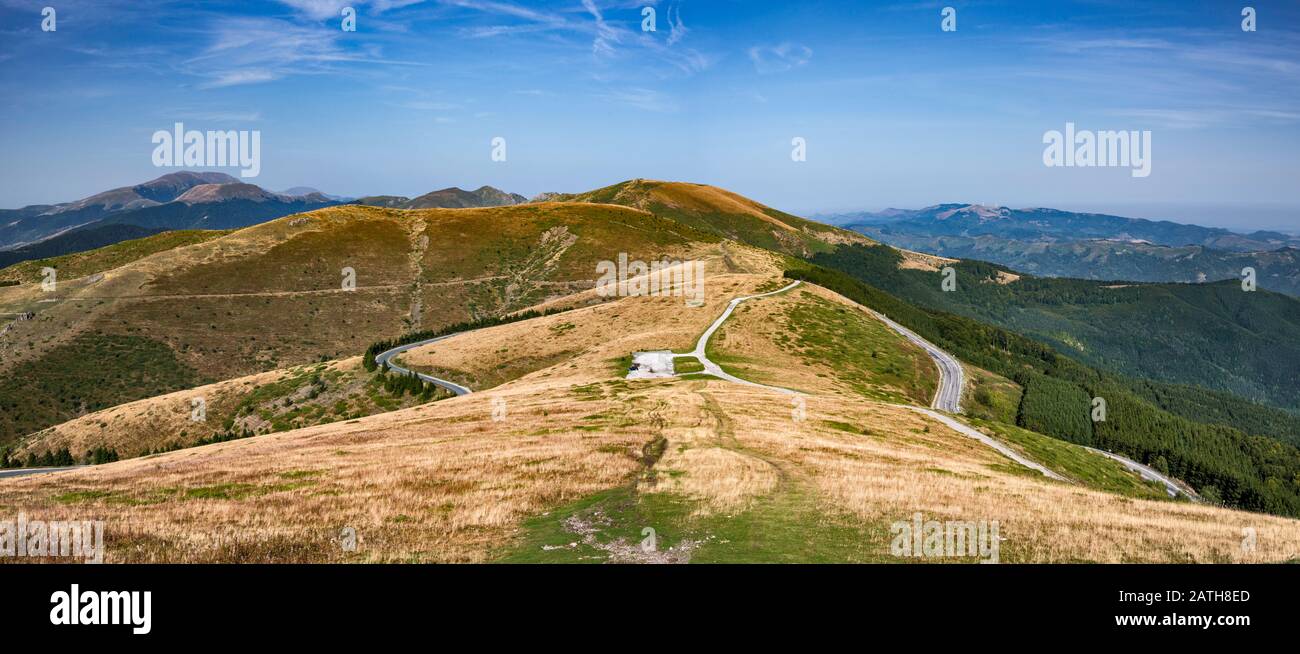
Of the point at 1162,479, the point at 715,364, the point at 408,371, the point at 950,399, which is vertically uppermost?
the point at 715,364

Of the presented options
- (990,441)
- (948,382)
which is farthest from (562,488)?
(948,382)

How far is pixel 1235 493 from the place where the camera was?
108625 mm

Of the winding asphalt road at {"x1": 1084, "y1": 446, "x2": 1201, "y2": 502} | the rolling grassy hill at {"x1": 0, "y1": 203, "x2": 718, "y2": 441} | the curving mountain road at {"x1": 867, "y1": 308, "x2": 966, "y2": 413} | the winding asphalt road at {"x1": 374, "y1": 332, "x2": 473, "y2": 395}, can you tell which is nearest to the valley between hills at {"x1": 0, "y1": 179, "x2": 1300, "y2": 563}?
the rolling grassy hill at {"x1": 0, "y1": 203, "x2": 718, "y2": 441}

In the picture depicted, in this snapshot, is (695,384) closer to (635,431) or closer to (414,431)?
(635,431)

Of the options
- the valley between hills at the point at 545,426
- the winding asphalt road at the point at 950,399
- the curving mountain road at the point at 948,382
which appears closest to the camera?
the valley between hills at the point at 545,426

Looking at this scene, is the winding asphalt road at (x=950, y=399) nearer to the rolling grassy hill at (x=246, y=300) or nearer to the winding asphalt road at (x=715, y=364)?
the winding asphalt road at (x=715, y=364)

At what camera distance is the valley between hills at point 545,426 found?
57.6 ft

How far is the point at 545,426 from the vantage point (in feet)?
130

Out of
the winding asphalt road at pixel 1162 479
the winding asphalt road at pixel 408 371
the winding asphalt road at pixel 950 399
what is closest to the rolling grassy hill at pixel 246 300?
the winding asphalt road at pixel 408 371

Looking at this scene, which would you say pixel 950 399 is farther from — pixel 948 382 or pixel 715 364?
pixel 715 364

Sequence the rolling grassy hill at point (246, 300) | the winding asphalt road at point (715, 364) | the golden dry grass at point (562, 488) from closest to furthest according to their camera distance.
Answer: the golden dry grass at point (562, 488)
the winding asphalt road at point (715, 364)
the rolling grassy hill at point (246, 300)

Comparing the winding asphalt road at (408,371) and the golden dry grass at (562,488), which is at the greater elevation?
the golden dry grass at (562,488)

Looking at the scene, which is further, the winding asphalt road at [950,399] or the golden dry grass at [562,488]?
the winding asphalt road at [950,399]
